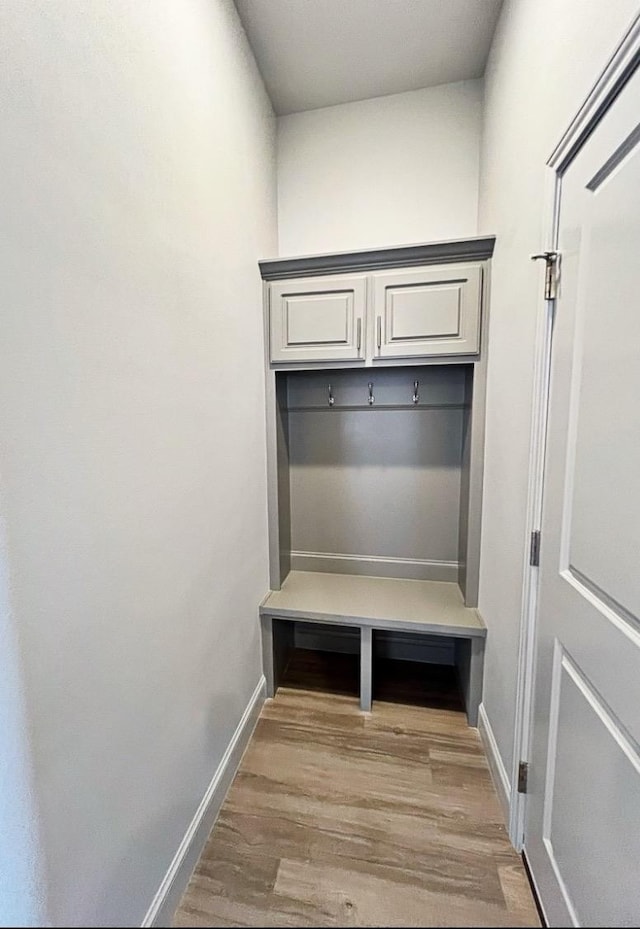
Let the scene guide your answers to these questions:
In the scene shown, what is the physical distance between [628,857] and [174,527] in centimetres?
127

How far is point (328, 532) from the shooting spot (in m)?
2.49

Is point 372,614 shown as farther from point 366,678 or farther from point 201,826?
point 201,826

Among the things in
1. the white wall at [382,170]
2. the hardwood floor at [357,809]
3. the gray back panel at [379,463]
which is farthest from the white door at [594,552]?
the white wall at [382,170]

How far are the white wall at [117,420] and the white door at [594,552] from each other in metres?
0.96

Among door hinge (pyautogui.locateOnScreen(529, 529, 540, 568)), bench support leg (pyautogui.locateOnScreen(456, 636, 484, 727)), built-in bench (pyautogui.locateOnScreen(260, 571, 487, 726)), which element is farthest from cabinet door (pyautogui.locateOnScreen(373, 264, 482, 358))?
bench support leg (pyautogui.locateOnScreen(456, 636, 484, 727))

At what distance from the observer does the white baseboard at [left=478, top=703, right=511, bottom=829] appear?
1483 mm

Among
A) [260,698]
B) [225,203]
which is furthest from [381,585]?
[225,203]

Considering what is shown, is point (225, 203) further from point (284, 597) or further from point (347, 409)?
point (284, 597)

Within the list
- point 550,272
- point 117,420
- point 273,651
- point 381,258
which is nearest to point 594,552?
point 550,272

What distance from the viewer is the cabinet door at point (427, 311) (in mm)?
1858

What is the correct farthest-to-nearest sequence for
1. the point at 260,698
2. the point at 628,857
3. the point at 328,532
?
the point at 328,532
the point at 260,698
the point at 628,857

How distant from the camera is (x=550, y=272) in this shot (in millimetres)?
1184

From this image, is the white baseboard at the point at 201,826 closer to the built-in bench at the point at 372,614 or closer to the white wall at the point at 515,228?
the built-in bench at the point at 372,614

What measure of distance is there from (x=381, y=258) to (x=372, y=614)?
1.70m
